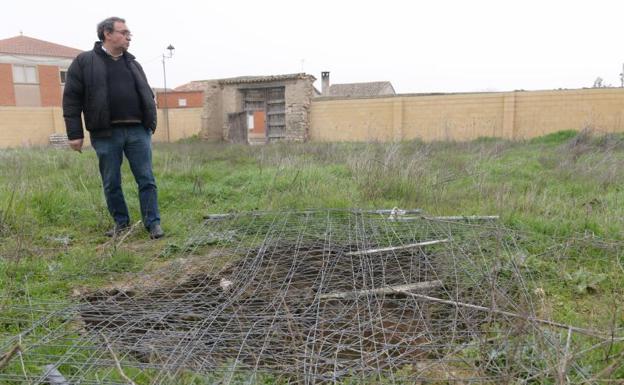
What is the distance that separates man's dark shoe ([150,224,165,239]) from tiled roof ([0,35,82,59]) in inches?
1134

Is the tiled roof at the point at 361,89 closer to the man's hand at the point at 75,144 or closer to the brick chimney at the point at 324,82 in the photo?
the brick chimney at the point at 324,82

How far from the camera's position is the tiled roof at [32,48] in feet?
84.5

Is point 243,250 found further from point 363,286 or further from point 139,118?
point 139,118

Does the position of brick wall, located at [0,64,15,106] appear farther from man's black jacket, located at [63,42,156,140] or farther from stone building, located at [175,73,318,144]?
man's black jacket, located at [63,42,156,140]

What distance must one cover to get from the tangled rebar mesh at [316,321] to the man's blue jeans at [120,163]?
0.63m

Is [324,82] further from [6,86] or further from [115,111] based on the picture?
[115,111]

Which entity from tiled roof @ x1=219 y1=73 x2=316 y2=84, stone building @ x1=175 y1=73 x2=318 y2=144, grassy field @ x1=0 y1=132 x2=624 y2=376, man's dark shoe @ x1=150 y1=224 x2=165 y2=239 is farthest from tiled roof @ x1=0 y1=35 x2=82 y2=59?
man's dark shoe @ x1=150 y1=224 x2=165 y2=239

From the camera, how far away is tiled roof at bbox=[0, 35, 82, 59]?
25.8 m

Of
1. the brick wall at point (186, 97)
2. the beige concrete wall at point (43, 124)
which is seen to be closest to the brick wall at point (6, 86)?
the brick wall at point (186, 97)

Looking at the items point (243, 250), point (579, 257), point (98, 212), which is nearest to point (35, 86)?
point (98, 212)

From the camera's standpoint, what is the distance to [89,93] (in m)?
3.29

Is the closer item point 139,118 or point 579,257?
point 579,257

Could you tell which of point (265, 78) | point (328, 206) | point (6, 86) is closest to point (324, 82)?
point (265, 78)

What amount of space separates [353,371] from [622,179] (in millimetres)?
5051
